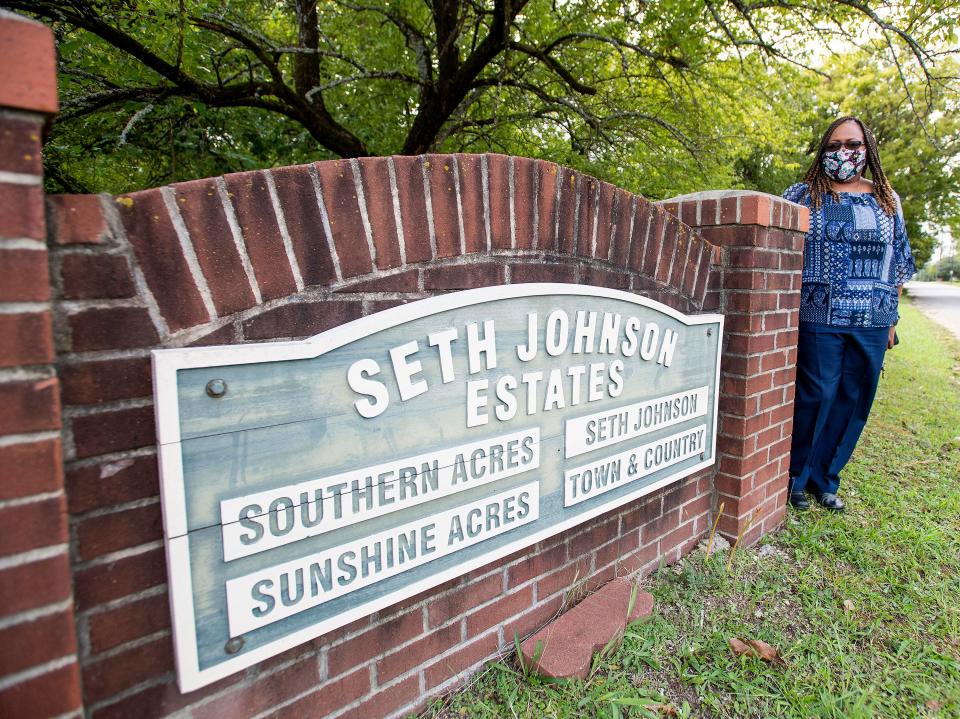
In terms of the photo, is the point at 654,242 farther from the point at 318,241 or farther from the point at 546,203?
the point at 318,241

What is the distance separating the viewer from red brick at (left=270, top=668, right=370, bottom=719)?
129 centimetres

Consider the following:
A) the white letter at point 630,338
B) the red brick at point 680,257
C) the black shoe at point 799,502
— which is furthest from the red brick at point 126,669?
the black shoe at point 799,502

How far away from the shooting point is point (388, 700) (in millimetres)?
1474

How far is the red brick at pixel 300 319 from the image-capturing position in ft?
3.86

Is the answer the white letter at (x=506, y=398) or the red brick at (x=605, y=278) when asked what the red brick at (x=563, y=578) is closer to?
the white letter at (x=506, y=398)

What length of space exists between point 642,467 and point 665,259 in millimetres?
761

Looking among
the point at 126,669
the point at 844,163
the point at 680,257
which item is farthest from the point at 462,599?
the point at 844,163

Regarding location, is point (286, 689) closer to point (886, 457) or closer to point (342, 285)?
point (342, 285)

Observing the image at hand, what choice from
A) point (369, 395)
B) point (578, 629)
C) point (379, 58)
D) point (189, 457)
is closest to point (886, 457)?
point (578, 629)

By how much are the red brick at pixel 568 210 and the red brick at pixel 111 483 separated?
1.20 meters

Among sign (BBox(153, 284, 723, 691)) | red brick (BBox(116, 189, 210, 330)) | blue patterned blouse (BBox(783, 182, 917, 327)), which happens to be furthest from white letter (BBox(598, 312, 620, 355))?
blue patterned blouse (BBox(783, 182, 917, 327))

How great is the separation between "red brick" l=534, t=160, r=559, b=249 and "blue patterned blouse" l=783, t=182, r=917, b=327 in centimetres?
185

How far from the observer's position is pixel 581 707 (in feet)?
5.22

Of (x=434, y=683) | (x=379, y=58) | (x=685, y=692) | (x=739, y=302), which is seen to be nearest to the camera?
(x=434, y=683)
